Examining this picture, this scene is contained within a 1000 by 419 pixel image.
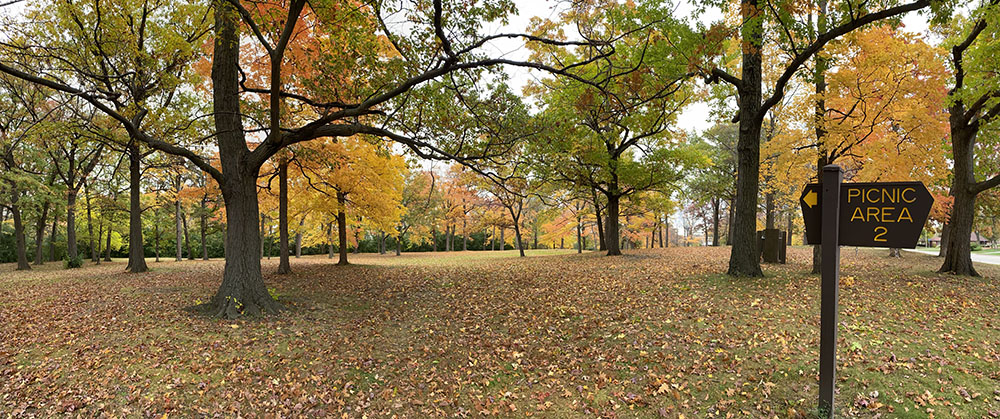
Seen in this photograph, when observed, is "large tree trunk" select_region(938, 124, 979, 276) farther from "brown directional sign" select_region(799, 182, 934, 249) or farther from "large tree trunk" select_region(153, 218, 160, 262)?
"large tree trunk" select_region(153, 218, 160, 262)

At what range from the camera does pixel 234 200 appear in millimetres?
7133

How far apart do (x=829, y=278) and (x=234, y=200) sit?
8565 millimetres

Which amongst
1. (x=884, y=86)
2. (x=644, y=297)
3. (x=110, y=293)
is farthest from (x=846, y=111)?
(x=110, y=293)

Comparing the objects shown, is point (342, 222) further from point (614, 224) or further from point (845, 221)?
point (845, 221)

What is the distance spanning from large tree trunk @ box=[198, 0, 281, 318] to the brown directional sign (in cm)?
802

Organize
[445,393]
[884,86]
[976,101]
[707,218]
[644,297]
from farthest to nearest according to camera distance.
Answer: [707,218], [884,86], [976,101], [644,297], [445,393]

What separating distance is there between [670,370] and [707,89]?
14020 mm

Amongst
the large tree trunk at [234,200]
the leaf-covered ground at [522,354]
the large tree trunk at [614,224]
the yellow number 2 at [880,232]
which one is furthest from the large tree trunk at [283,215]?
the yellow number 2 at [880,232]

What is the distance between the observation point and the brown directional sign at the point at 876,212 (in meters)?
3.05

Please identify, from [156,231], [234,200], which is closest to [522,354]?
[234,200]

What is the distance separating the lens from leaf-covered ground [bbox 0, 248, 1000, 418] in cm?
420

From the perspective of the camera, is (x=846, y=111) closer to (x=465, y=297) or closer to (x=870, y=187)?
(x=870, y=187)

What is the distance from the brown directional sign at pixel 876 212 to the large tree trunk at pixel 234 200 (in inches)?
316

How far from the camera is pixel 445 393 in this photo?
474 centimetres
